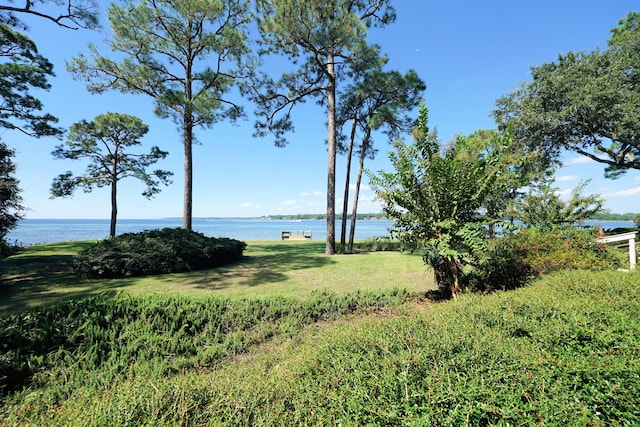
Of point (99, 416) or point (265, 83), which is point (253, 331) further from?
point (265, 83)

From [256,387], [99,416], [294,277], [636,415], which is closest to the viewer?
[636,415]

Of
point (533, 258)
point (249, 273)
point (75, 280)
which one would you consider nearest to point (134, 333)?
point (249, 273)

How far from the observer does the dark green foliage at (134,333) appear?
274 centimetres

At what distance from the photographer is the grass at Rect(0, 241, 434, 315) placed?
5.97 meters

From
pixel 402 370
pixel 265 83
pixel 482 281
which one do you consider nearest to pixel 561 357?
pixel 402 370

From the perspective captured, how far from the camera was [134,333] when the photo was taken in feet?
11.4

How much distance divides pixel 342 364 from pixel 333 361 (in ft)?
0.38

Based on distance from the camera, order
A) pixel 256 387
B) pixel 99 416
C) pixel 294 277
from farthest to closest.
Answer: pixel 294 277 < pixel 256 387 < pixel 99 416

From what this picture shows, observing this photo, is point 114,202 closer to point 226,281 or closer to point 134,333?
point 226,281

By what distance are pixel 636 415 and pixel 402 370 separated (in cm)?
112

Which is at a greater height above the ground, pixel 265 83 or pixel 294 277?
pixel 265 83

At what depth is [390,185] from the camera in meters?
5.34

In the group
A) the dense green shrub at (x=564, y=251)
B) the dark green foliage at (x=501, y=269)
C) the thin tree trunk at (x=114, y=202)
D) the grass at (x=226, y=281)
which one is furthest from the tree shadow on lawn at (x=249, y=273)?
the thin tree trunk at (x=114, y=202)

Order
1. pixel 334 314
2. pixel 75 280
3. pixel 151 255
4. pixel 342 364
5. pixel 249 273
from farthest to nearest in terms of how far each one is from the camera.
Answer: pixel 249 273 < pixel 151 255 < pixel 75 280 < pixel 334 314 < pixel 342 364
